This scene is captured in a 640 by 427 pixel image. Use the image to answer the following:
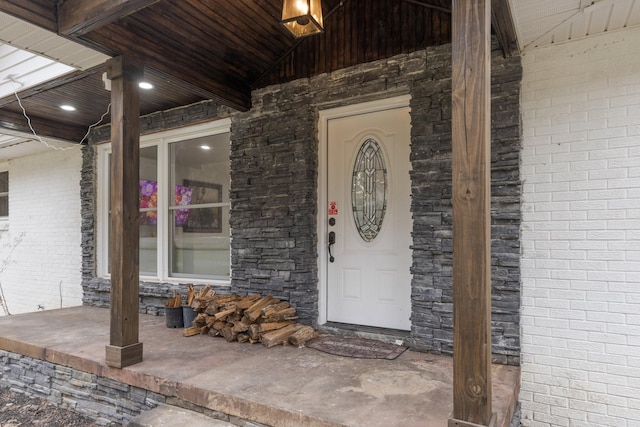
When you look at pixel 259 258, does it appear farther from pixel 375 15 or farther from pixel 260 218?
pixel 375 15

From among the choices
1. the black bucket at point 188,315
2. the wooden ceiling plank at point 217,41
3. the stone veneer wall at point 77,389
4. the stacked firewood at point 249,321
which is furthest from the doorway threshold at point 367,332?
the wooden ceiling plank at point 217,41

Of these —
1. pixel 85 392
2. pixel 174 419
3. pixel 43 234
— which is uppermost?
pixel 43 234

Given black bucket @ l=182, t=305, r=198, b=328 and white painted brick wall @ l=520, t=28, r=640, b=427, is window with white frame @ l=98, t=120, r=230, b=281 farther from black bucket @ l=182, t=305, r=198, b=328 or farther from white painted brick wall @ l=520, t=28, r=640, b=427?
white painted brick wall @ l=520, t=28, r=640, b=427

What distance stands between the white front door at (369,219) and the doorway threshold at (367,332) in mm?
50

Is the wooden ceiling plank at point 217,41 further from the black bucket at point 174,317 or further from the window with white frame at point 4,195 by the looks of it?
the window with white frame at point 4,195

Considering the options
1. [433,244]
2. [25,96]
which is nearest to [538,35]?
[433,244]

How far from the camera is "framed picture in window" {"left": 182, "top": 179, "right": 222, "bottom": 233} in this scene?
4.23 m

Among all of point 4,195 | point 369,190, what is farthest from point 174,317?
point 4,195

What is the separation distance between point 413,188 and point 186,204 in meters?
2.69

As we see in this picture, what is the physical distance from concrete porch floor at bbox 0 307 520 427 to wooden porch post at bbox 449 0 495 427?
330 millimetres

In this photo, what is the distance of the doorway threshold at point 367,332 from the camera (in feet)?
10.0

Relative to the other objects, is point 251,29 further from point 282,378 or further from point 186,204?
point 282,378

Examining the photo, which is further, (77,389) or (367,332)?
(367,332)

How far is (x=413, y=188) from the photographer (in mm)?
2977
